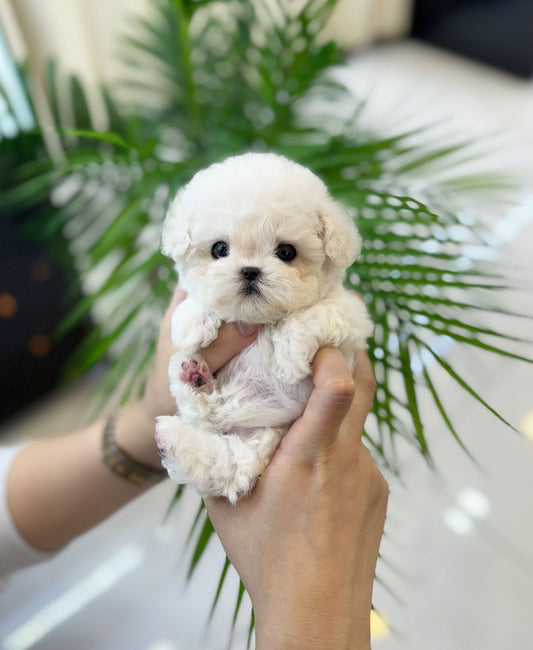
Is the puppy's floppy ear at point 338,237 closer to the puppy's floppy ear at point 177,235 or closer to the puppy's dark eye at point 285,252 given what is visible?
the puppy's dark eye at point 285,252

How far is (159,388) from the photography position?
0.78 metres

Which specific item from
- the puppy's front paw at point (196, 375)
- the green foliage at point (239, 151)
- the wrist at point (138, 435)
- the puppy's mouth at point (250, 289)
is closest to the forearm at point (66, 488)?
the wrist at point (138, 435)

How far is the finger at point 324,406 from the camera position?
54 centimetres

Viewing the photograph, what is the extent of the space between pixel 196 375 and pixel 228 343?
0.05 m

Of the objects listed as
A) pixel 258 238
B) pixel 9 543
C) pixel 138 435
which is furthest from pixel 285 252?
pixel 9 543

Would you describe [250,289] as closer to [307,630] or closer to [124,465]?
[307,630]

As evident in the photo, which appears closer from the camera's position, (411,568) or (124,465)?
(124,465)

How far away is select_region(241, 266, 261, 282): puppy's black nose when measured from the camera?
55cm

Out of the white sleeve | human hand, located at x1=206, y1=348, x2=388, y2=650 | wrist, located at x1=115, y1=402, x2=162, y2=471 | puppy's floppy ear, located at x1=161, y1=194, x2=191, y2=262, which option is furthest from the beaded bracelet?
puppy's floppy ear, located at x1=161, y1=194, x2=191, y2=262

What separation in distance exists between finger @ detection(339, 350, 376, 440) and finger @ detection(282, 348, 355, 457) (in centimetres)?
5

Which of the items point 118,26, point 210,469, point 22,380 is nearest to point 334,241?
point 210,469

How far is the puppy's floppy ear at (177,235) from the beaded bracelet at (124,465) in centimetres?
44

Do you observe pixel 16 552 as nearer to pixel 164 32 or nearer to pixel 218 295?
pixel 218 295

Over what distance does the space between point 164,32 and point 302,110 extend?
1.21 ft
